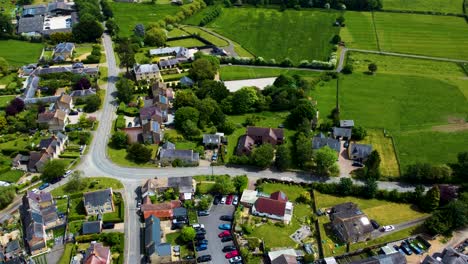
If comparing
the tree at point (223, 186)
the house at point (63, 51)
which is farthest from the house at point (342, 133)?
the house at point (63, 51)

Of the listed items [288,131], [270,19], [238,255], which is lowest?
[238,255]

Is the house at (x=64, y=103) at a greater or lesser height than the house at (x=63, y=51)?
lesser

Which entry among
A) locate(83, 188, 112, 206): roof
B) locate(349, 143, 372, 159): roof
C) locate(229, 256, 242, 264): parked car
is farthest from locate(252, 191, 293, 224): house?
locate(83, 188, 112, 206): roof

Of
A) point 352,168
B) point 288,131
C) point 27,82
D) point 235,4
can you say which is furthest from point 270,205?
point 235,4

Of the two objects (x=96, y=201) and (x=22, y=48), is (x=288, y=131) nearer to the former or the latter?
(x=96, y=201)

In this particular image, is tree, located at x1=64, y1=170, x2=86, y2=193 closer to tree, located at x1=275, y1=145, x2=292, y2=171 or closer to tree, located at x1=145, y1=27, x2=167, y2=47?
tree, located at x1=275, y1=145, x2=292, y2=171

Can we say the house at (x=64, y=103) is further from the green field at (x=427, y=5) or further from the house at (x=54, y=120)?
the green field at (x=427, y=5)

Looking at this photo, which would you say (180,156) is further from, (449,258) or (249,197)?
(449,258)
